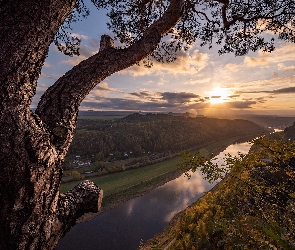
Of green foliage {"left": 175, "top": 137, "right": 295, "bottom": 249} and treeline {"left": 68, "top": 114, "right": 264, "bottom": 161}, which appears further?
treeline {"left": 68, "top": 114, "right": 264, "bottom": 161}

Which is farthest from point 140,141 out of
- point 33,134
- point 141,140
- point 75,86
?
point 33,134

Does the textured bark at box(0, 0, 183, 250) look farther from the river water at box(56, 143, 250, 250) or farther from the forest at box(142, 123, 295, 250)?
the river water at box(56, 143, 250, 250)

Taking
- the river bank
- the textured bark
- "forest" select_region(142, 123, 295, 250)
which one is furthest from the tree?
the river bank

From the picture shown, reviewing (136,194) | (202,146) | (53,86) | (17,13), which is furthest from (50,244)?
(202,146)

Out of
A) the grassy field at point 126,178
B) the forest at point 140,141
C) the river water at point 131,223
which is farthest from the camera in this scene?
the forest at point 140,141

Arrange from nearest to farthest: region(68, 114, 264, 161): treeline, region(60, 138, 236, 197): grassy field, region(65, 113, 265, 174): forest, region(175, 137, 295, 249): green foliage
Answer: region(175, 137, 295, 249): green foliage → region(60, 138, 236, 197): grassy field → region(65, 113, 265, 174): forest → region(68, 114, 264, 161): treeline

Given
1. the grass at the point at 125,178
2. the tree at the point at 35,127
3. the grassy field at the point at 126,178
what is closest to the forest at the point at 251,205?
the tree at the point at 35,127

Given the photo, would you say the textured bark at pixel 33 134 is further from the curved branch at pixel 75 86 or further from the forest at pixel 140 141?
the forest at pixel 140 141
